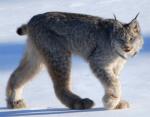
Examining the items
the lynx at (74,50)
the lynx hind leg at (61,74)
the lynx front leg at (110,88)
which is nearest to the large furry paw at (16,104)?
the lynx at (74,50)

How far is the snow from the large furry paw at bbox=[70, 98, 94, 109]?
64mm

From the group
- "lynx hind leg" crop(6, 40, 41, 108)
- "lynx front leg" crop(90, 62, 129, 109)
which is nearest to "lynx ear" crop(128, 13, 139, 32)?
"lynx front leg" crop(90, 62, 129, 109)

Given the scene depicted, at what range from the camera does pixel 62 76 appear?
7195 millimetres

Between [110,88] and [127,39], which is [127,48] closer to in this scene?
[127,39]

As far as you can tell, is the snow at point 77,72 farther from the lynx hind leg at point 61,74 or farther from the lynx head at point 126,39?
the lynx head at point 126,39

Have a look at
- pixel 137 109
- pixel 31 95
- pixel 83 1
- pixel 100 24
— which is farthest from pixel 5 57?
pixel 83 1

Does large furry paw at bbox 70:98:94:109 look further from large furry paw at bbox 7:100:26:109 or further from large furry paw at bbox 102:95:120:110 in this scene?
large furry paw at bbox 7:100:26:109

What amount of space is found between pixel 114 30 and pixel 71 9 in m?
6.36

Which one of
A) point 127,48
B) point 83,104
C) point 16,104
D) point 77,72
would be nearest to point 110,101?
point 83,104

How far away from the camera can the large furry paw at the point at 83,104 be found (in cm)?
707

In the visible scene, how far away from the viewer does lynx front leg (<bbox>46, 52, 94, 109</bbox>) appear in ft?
23.6

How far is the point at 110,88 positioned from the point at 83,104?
1.06 feet

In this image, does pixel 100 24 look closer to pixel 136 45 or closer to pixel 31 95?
pixel 136 45

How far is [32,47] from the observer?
7.48 m
